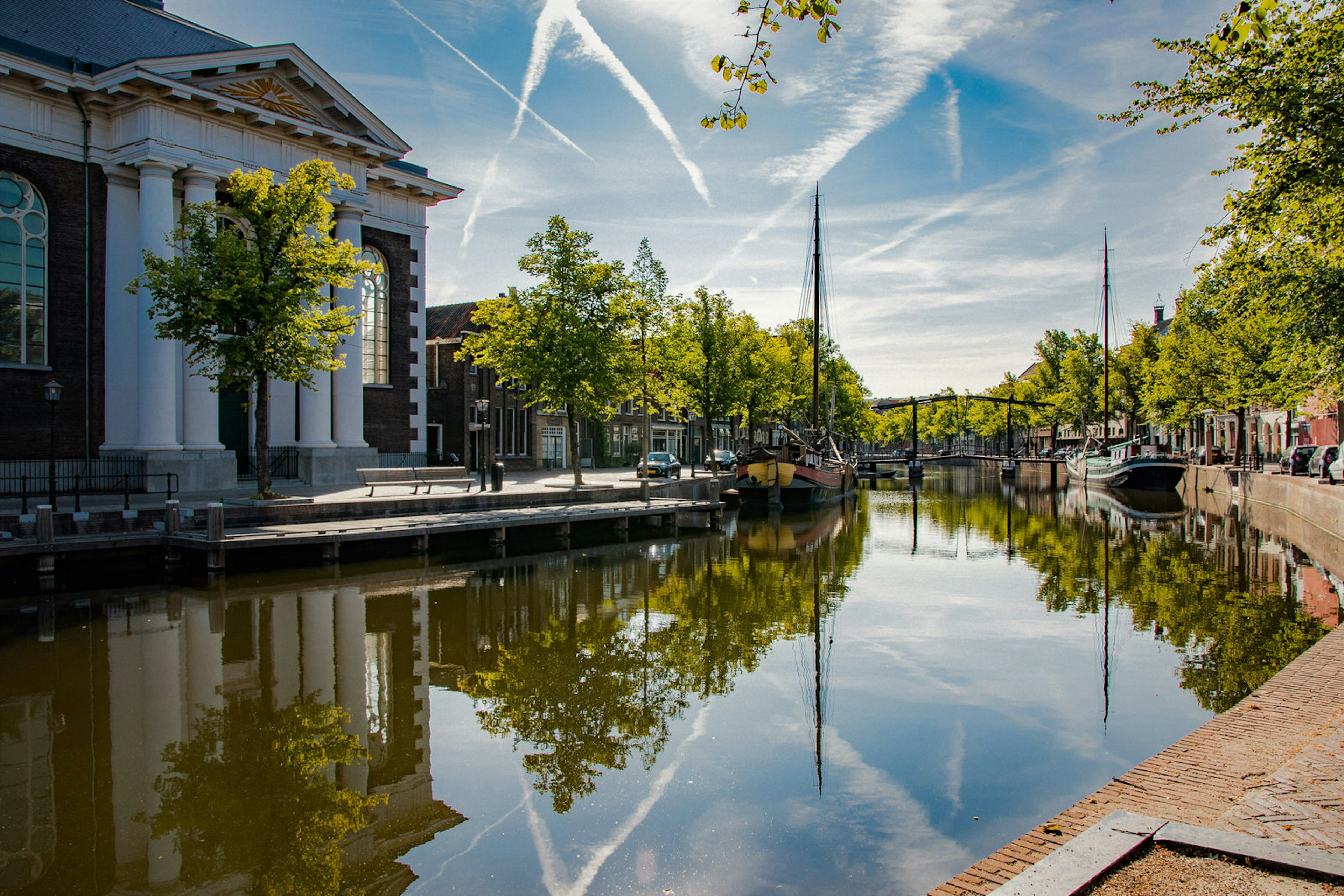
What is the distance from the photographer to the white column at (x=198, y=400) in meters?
23.6

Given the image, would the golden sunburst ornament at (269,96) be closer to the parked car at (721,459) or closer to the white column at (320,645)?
the white column at (320,645)

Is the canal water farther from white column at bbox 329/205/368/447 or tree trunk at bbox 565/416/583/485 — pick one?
tree trunk at bbox 565/416/583/485

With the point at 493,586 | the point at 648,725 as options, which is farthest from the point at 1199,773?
the point at 493,586

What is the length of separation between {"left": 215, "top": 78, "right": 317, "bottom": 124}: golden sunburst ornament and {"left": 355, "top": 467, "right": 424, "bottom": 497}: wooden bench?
35.4 feet

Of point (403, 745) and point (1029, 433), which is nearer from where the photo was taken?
point (403, 745)

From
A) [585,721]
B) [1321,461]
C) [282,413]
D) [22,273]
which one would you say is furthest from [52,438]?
[1321,461]

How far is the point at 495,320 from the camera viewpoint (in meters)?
31.2

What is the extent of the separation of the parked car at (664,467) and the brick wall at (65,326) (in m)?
26.0

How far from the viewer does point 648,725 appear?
8680 millimetres

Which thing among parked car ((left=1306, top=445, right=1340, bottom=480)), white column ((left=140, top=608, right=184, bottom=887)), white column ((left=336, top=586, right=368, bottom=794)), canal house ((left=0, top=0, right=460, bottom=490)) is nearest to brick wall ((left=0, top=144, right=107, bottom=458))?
canal house ((left=0, top=0, right=460, bottom=490))

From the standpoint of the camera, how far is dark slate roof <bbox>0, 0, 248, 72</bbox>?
22969 millimetres

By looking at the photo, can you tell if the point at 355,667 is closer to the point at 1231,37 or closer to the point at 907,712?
the point at 907,712

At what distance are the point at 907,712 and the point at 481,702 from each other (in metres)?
4.48

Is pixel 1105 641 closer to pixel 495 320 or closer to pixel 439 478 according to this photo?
pixel 439 478
